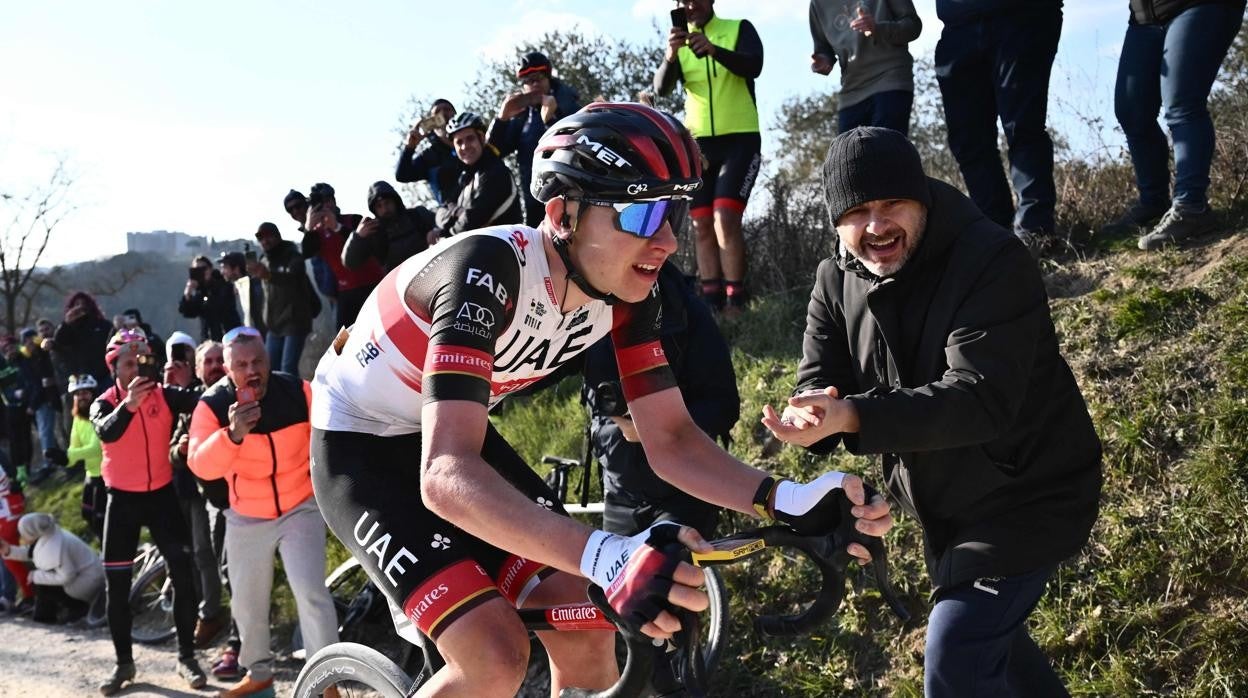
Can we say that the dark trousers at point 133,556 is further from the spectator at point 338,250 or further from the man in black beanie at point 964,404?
the man in black beanie at point 964,404

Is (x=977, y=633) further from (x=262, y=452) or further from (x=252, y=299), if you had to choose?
(x=252, y=299)

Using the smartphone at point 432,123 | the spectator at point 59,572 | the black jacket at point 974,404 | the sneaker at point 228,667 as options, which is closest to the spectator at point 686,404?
the black jacket at point 974,404

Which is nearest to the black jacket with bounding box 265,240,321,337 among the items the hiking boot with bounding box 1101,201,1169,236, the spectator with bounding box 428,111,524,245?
the spectator with bounding box 428,111,524,245

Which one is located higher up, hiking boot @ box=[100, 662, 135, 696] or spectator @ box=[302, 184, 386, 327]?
spectator @ box=[302, 184, 386, 327]

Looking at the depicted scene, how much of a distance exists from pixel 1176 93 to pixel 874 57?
1.90 m

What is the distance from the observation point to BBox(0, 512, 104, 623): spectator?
10.2 metres

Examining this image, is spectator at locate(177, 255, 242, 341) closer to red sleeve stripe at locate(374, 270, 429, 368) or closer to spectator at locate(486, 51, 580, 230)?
spectator at locate(486, 51, 580, 230)

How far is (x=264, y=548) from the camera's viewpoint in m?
6.55

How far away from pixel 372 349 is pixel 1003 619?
2.10 m

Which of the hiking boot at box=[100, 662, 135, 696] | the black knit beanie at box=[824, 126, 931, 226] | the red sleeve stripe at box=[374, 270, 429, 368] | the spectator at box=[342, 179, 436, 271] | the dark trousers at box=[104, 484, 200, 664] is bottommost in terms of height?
the hiking boot at box=[100, 662, 135, 696]

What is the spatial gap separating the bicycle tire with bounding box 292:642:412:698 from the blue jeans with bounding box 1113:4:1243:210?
5040 millimetres

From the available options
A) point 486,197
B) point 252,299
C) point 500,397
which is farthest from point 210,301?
point 500,397

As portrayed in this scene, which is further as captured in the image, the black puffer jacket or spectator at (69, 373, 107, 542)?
spectator at (69, 373, 107, 542)

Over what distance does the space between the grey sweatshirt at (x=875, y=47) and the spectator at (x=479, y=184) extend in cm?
262
